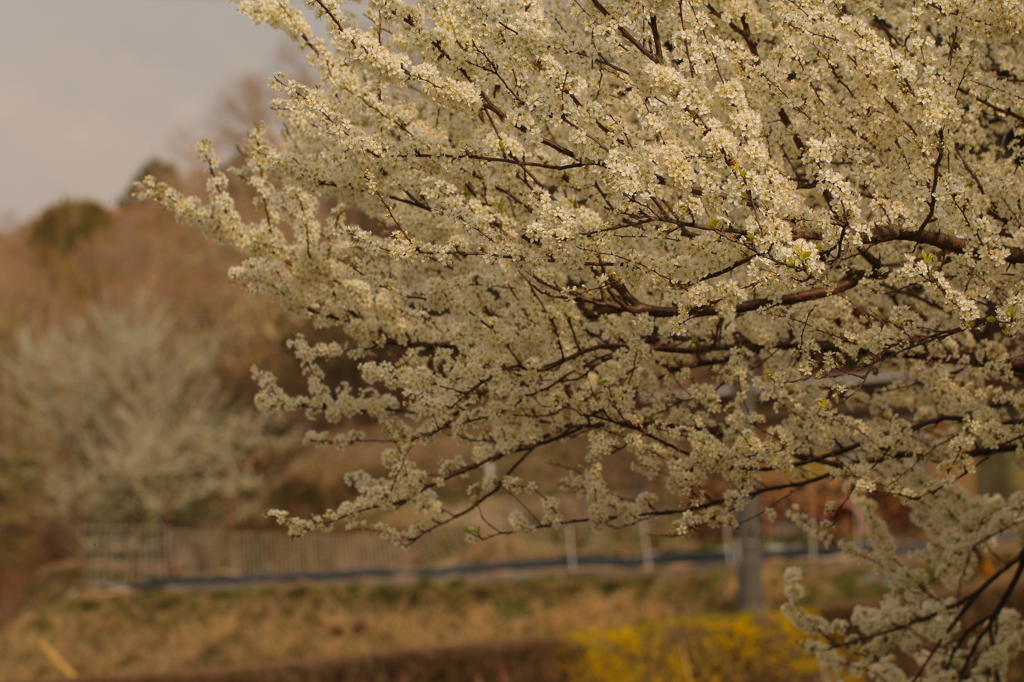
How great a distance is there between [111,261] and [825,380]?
50692 millimetres

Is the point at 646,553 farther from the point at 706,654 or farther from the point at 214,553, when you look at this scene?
the point at 214,553

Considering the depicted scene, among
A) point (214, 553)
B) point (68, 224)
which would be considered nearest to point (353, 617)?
point (214, 553)

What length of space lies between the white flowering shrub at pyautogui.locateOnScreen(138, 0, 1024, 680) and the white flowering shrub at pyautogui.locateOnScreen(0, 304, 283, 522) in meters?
23.9

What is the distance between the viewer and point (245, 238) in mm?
5523

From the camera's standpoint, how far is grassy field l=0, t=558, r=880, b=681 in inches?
700

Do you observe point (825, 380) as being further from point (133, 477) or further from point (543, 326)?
point (133, 477)

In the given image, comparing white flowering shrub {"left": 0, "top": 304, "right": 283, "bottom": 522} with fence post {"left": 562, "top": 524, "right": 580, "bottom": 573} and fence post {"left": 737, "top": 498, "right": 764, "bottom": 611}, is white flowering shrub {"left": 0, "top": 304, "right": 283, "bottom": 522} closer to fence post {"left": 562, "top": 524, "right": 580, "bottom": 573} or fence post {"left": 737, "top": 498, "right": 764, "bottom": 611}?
fence post {"left": 562, "top": 524, "right": 580, "bottom": 573}

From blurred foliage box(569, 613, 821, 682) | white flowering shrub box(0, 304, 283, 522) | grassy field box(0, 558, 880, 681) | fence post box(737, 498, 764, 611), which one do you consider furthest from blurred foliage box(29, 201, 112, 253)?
blurred foliage box(569, 613, 821, 682)

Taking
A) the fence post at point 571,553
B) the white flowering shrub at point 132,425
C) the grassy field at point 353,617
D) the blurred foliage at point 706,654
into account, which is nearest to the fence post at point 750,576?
the blurred foliage at point 706,654

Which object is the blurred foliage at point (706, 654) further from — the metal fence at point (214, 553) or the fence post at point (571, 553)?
the metal fence at point (214, 553)

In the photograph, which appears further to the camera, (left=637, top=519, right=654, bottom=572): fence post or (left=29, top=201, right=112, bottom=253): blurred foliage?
(left=29, top=201, right=112, bottom=253): blurred foliage

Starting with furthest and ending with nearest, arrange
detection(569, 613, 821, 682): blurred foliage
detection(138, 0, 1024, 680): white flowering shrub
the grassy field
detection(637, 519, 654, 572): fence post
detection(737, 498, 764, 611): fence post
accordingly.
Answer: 1. detection(637, 519, 654, 572): fence post
2. the grassy field
3. detection(737, 498, 764, 611): fence post
4. detection(569, 613, 821, 682): blurred foliage
5. detection(138, 0, 1024, 680): white flowering shrub

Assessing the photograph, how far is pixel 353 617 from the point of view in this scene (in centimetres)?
1988

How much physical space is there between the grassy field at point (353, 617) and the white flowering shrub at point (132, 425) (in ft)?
18.7
